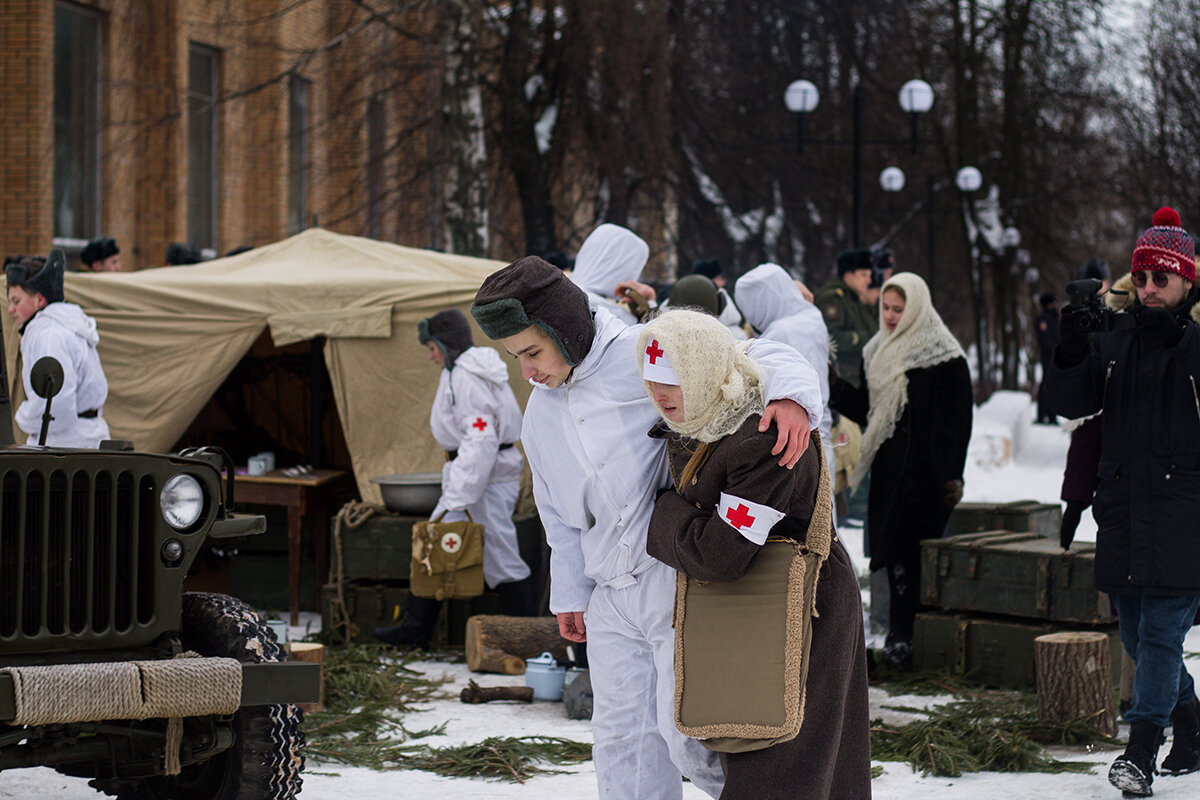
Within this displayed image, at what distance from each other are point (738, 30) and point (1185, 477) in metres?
20.3

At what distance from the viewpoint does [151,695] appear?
4328mm

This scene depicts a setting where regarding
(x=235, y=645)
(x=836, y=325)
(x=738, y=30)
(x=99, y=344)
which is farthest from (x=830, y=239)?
(x=235, y=645)

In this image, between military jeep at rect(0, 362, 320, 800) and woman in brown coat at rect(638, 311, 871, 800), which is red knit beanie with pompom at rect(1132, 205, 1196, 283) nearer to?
woman in brown coat at rect(638, 311, 871, 800)

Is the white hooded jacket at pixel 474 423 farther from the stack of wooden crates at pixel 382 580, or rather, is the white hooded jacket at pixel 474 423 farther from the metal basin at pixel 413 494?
the stack of wooden crates at pixel 382 580

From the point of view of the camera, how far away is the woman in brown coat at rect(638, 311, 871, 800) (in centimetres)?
365

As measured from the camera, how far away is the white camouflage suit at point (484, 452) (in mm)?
8570

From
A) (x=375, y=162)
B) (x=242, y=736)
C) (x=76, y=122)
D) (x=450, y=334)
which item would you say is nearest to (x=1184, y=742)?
(x=242, y=736)

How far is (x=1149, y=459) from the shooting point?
5.48 meters

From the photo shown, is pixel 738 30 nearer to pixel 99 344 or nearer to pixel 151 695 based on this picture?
pixel 99 344

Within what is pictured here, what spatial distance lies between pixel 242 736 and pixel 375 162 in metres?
12.3

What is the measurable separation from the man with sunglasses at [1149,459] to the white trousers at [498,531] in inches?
152

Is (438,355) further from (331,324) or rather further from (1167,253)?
(1167,253)

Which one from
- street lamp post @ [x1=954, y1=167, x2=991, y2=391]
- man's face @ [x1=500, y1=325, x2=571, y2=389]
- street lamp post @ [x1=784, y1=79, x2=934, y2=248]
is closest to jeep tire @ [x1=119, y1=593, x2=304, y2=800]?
man's face @ [x1=500, y1=325, x2=571, y2=389]

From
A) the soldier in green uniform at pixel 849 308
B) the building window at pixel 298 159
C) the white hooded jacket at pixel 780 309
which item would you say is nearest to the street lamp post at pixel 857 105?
the soldier in green uniform at pixel 849 308
